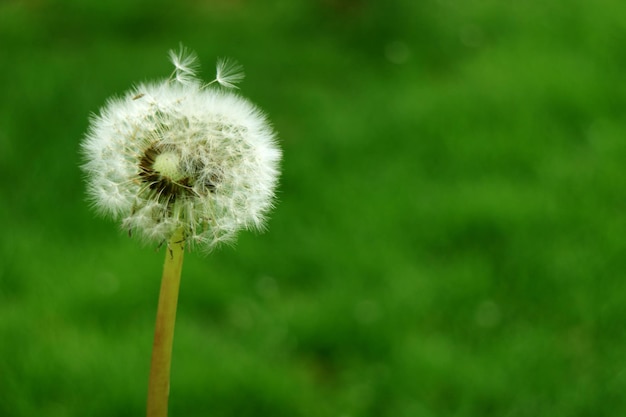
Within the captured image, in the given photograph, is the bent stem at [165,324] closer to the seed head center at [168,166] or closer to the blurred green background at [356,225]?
the seed head center at [168,166]

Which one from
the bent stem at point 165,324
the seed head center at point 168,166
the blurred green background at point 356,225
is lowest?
the bent stem at point 165,324

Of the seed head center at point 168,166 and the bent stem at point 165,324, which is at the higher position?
the seed head center at point 168,166

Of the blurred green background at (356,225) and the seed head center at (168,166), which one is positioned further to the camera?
the blurred green background at (356,225)

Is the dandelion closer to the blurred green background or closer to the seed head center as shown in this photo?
the seed head center

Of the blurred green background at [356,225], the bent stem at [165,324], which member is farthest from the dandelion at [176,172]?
the blurred green background at [356,225]

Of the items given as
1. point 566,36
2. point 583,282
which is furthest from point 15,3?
point 583,282

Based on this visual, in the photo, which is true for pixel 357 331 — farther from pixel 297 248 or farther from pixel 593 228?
pixel 593 228

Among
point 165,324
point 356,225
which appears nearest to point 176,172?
point 165,324
